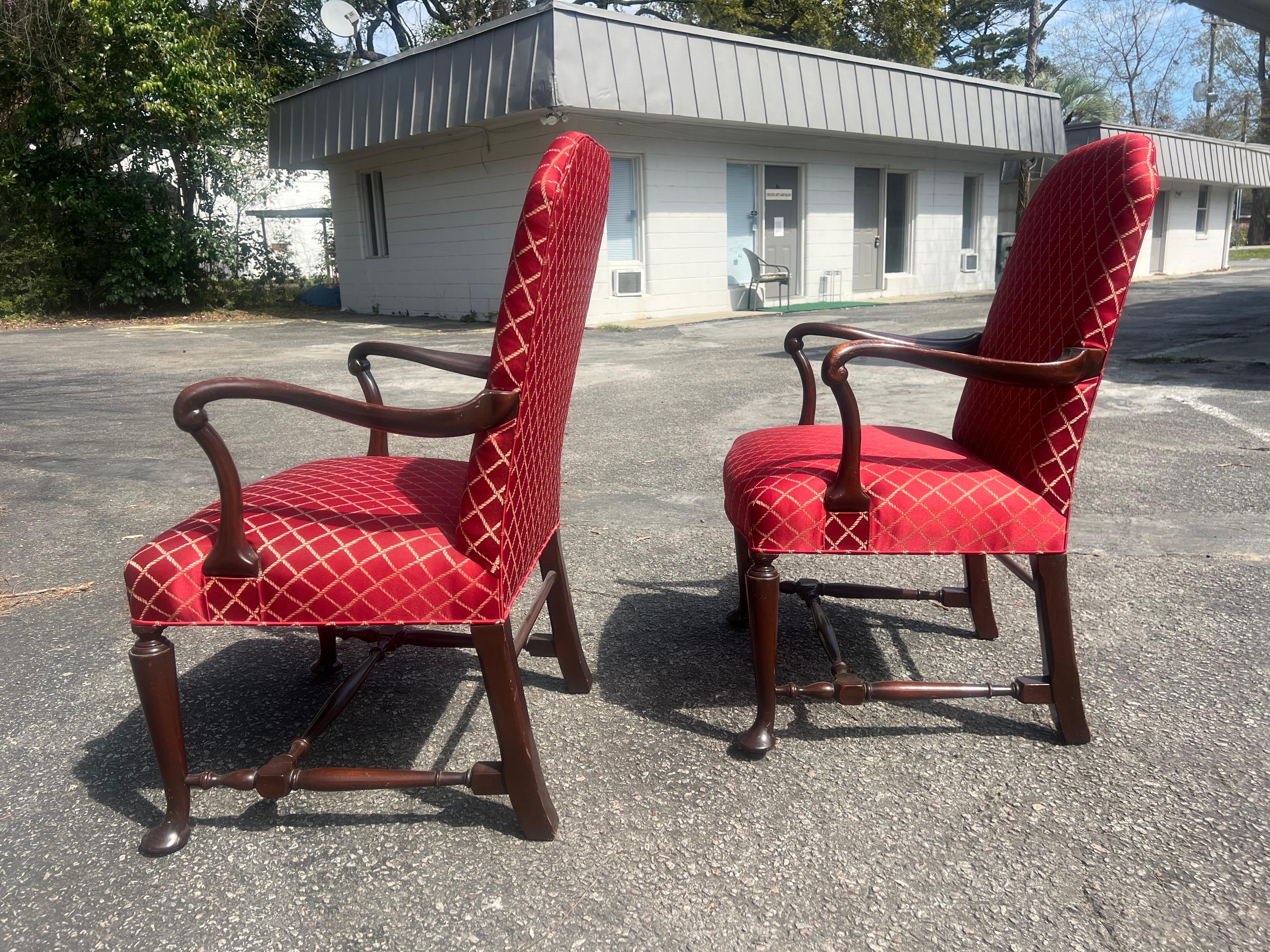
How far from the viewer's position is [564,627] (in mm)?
2178

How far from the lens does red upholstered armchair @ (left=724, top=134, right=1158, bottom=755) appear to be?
71.3 inches

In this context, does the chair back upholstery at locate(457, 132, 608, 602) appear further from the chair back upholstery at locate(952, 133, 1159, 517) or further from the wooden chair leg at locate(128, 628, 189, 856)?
the chair back upholstery at locate(952, 133, 1159, 517)

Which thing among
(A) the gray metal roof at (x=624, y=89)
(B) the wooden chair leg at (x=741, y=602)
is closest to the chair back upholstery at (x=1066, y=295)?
(B) the wooden chair leg at (x=741, y=602)

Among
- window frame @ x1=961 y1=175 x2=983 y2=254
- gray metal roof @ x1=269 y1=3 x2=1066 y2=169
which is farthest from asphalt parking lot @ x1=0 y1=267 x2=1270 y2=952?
window frame @ x1=961 y1=175 x2=983 y2=254

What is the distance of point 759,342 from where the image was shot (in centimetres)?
934

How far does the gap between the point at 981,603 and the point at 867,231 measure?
1382 centimetres

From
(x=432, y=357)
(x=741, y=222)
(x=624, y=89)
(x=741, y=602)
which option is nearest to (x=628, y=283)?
(x=741, y=222)

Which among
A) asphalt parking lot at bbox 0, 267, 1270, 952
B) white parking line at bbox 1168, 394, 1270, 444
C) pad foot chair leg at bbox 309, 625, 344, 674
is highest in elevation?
white parking line at bbox 1168, 394, 1270, 444

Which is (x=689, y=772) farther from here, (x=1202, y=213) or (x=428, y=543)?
(x=1202, y=213)

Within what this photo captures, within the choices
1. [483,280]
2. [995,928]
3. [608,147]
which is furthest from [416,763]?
[483,280]

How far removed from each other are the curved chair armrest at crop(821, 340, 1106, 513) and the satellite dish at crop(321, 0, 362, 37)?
43.2 feet

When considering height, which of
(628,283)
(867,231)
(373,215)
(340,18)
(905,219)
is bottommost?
(628,283)

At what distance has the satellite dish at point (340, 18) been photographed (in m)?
12.5

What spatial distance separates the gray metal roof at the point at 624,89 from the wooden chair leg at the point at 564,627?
8.75 meters
